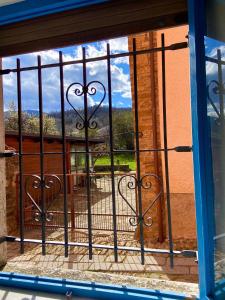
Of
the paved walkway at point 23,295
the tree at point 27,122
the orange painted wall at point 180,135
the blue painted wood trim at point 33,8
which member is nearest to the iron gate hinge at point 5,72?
the blue painted wood trim at point 33,8

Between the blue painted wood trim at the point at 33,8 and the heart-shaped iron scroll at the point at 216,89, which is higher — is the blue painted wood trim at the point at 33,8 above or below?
above

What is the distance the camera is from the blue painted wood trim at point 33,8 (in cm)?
141

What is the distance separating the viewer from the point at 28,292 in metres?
1.51

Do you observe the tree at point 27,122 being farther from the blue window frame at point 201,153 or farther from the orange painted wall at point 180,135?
the blue window frame at point 201,153

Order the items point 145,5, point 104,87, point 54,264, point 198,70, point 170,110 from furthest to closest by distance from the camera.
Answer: point 170,110, point 54,264, point 104,87, point 145,5, point 198,70

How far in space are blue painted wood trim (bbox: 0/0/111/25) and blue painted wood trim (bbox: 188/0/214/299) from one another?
18.3 inches

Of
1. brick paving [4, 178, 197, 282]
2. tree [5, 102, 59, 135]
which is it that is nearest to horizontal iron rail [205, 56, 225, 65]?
brick paving [4, 178, 197, 282]

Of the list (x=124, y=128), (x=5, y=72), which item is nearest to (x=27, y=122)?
(x=124, y=128)

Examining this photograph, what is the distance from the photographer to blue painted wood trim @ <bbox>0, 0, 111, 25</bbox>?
1405mm

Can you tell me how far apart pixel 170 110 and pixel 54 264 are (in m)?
2.72

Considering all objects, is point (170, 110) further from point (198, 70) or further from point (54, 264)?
point (198, 70)

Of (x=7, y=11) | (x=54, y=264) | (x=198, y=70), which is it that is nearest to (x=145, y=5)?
(x=198, y=70)

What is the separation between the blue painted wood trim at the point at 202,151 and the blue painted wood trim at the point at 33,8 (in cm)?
46

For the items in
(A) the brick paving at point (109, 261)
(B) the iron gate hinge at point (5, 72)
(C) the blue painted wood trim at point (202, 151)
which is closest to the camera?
(C) the blue painted wood trim at point (202, 151)
